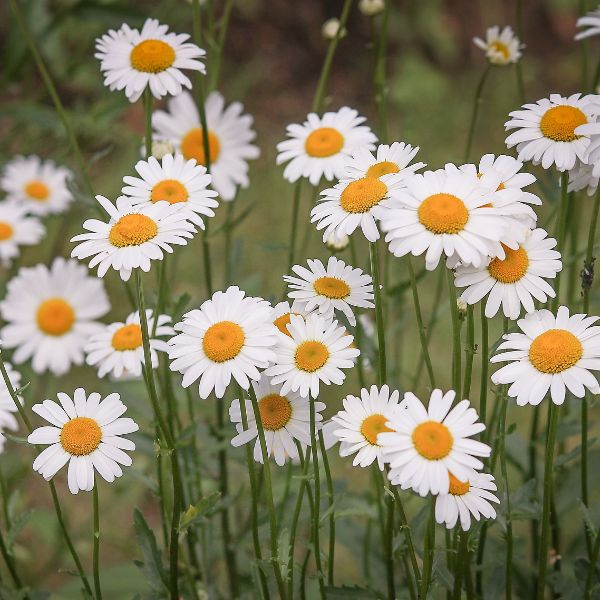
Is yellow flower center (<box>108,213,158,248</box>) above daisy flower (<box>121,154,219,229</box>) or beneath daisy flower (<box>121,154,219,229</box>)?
beneath

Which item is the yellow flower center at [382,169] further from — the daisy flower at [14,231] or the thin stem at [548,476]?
the daisy flower at [14,231]

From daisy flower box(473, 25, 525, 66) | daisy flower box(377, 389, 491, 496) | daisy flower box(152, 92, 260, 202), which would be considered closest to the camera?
daisy flower box(377, 389, 491, 496)

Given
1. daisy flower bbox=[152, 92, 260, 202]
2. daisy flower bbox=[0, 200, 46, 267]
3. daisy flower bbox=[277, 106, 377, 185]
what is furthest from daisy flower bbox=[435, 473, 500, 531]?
daisy flower bbox=[0, 200, 46, 267]

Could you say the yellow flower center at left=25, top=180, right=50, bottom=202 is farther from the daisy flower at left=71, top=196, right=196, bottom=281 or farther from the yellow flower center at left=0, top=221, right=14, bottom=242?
the daisy flower at left=71, top=196, right=196, bottom=281

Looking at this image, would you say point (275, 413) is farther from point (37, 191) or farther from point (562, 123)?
point (37, 191)

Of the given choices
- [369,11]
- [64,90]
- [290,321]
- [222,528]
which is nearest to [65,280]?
[222,528]

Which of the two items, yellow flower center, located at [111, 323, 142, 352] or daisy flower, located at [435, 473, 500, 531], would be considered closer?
daisy flower, located at [435, 473, 500, 531]

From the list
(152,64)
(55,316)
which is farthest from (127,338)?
(55,316)

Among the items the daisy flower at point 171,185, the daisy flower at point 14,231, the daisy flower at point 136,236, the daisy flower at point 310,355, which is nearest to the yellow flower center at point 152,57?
the daisy flower at point 171,185
